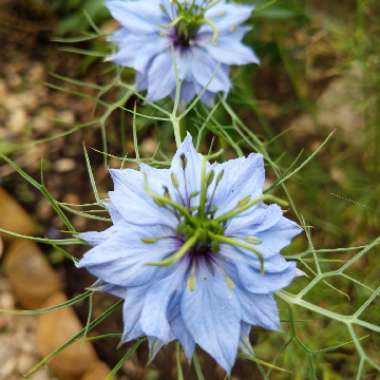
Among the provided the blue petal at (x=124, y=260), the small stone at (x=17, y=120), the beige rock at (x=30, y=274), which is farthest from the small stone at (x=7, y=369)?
the blue petal at (x=124, y=260)

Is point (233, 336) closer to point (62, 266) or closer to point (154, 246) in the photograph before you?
point (154, 246)

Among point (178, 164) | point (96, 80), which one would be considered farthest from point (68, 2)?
point (178, 164)

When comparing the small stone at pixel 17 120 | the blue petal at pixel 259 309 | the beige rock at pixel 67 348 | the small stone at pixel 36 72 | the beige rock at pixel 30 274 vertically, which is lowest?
the beige rock at pixel 67 348

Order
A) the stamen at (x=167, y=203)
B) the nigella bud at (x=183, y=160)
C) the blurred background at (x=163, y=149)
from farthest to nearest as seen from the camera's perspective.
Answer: the blurred background at (x=163, y=149) → the nigella bud at (x=183, y=160) → the stamen at (x=167, y=203)

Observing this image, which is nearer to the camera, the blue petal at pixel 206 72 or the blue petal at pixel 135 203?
the blue petal at pixel 135 203

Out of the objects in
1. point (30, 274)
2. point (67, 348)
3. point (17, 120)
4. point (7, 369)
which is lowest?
point (7, 369)

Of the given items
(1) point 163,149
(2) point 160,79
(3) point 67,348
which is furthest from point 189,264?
(3) point 67,348

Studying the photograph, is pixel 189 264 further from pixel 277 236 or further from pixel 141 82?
pixel 141 82

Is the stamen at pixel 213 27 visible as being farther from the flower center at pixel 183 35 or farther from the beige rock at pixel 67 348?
the beige rock at pixel 67 348
